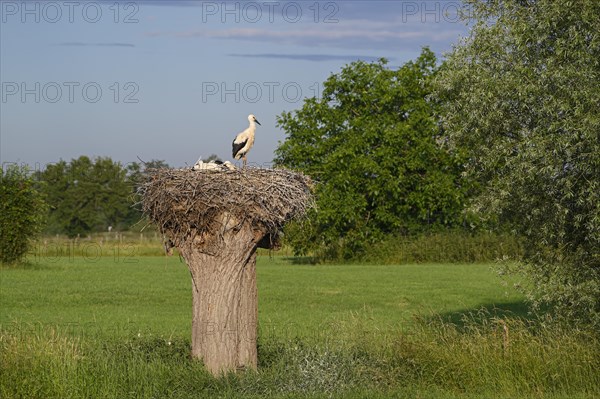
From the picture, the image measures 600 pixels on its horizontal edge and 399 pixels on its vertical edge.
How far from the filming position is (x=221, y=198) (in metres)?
14.7

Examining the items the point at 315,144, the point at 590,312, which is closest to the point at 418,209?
the point at 315,144

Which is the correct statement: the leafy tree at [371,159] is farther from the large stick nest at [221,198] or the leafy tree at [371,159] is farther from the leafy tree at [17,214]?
the large stick nest at [221,198]

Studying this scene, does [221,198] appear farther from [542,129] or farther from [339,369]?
[542,129]

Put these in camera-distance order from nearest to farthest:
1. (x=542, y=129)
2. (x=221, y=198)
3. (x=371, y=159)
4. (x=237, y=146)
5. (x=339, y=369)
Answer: (x=221, y=198)
(x=339, y=369)
(x=237, y=146)
(x=542, y=129)
(x=371, y=159)

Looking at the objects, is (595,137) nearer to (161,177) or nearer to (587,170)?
(587,170)

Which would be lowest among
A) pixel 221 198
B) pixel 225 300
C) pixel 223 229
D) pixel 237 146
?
pixel 225 300

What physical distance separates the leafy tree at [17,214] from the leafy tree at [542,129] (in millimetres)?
35824

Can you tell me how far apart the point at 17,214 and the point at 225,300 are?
3947 centimetres

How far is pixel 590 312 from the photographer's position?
16.9 meters

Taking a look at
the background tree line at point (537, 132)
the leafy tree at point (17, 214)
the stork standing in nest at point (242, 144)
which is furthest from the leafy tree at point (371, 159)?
the stork standing in nest at point (242, 144)

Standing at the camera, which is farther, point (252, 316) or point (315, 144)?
point (315, 144)

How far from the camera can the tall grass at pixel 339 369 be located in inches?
553

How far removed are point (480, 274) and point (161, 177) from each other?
37.9m

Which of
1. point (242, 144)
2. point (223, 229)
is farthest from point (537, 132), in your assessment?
point (223, 229)
